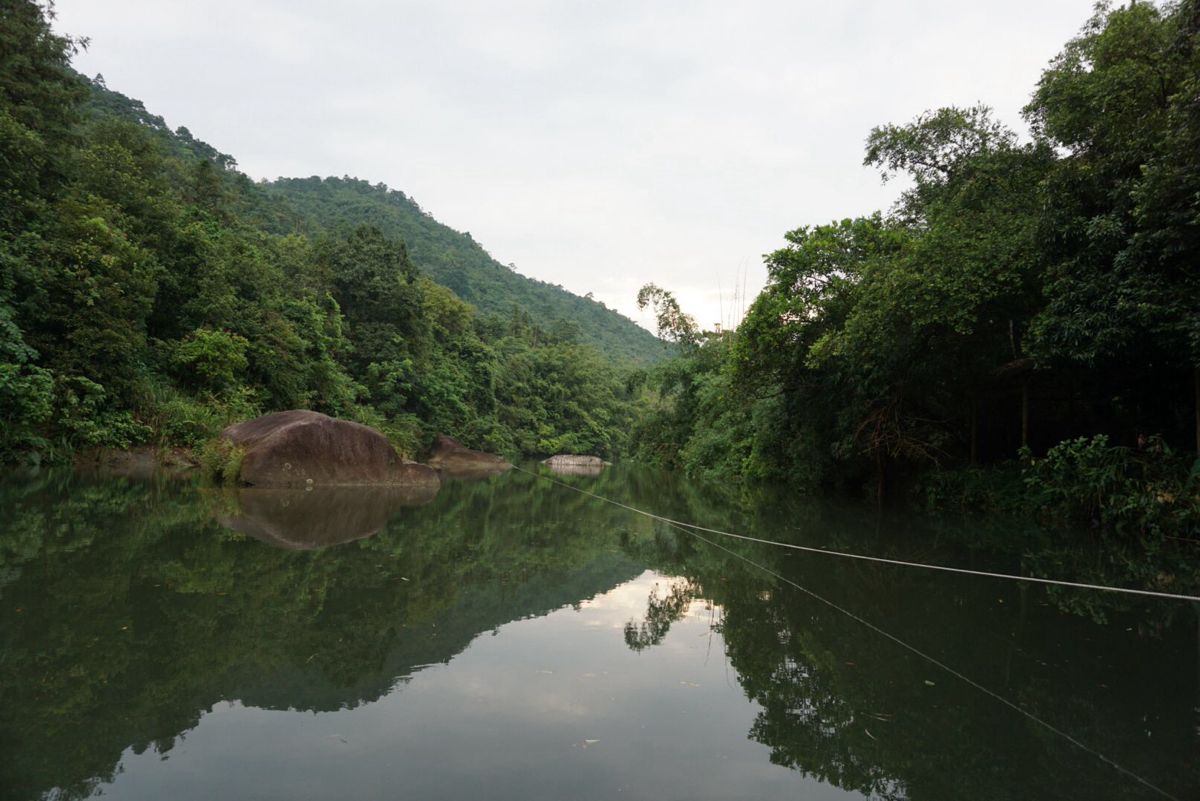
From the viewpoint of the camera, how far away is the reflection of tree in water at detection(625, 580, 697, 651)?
419 cm

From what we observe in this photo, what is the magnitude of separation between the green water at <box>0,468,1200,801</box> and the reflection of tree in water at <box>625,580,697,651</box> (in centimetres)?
3

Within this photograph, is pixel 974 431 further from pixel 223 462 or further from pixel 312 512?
pixel 223 462

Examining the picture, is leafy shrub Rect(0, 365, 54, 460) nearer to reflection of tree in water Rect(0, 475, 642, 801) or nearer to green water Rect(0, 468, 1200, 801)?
reflection of tree in water Rect(0, 475, 642, 801)

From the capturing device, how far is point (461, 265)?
7169 centimetres

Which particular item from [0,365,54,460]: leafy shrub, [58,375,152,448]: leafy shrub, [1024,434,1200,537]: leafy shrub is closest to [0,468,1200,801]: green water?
→ [1024,434,1200,537]: leafy shrub

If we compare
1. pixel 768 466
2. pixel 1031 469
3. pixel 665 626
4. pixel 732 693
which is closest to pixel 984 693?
pixel 732 693

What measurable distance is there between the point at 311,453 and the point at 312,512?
4554 millimetres

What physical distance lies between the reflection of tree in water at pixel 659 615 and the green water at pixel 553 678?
0.11 feet

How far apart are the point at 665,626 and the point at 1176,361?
7.87 m

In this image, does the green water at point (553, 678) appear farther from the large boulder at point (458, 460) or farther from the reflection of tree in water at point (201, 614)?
the large boulder at point (458, 460)

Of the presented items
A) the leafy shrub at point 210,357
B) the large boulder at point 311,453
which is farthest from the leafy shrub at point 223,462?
the leafy shrub at point 210,357

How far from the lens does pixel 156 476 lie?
1337cm

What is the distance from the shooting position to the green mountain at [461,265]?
6812 centimetres

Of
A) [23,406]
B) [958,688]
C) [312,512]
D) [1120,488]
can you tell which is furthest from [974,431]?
[23,406]
